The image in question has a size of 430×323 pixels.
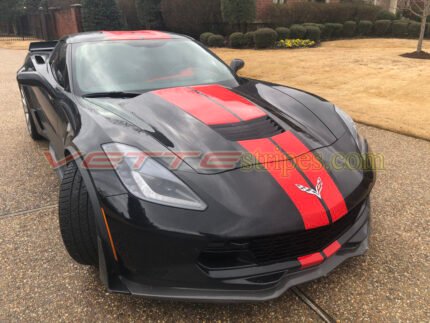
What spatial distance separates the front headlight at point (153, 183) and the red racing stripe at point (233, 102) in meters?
0.76

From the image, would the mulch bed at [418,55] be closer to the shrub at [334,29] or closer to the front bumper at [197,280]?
the shrub at [334,29]

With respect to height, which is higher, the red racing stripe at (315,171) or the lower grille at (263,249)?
the red racing stripe at (315,171)

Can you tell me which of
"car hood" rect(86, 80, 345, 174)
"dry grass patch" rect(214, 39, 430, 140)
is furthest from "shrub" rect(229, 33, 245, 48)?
"car hood" rect(86, 80, 345, 174)

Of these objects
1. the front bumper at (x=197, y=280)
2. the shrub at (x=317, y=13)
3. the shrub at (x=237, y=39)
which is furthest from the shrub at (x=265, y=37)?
the front bumper at (x=197, y=280)

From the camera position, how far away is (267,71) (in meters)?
9.35

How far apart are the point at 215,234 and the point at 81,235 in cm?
76

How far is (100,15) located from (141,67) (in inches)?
703

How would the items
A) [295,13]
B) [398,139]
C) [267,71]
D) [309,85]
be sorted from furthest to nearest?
1. [295,13]
2. [267,71]
3. [309,85]
4. [398,139]

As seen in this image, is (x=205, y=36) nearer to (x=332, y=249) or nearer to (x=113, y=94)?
(x=113, y=94)

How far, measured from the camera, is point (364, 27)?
55.2 ft

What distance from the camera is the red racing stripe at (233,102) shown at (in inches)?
93.1

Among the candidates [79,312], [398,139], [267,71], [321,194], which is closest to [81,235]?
[79,312]

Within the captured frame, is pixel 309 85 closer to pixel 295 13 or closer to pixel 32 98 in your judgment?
pixel 32 98

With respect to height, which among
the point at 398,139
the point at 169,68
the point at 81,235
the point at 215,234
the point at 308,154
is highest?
the point at 169,68
